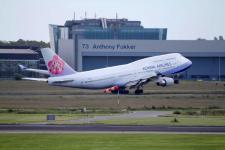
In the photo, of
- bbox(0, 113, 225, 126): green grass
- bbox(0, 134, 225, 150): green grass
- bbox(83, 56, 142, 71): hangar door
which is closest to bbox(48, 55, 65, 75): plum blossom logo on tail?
bbox(0, 113, 225, 126): green grass

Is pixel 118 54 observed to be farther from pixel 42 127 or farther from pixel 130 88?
pixel 42 127

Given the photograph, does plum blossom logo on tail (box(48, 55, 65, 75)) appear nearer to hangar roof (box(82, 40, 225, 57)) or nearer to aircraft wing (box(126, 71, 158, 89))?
aircraft wing (box(126, 71, 158, 89))

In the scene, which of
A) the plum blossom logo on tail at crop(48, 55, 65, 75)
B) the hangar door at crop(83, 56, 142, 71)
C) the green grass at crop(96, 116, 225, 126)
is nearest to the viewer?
the green grass at crop(96, 116, 225, 126)

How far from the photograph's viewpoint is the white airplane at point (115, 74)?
3691 inches

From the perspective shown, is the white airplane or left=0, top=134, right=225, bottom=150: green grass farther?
the white airplane

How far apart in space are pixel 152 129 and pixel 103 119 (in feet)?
32.6

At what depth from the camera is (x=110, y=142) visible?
39.0 metres

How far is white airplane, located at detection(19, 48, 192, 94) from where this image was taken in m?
93.8

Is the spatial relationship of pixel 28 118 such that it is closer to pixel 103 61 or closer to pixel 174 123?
pixel 174 123

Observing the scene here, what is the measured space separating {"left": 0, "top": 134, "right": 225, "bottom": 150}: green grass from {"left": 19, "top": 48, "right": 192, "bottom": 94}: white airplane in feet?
166

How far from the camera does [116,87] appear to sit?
9750 cm

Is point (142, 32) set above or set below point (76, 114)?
above

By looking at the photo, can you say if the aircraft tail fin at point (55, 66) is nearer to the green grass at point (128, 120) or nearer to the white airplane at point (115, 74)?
the white airplane at point (115, 74)

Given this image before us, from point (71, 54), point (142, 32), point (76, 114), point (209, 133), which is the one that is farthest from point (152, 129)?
point (142, 32)
